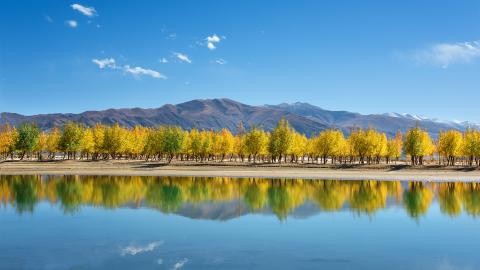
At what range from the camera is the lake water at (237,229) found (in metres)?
30.1

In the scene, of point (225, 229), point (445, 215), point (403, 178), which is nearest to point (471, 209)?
point (445, 215)

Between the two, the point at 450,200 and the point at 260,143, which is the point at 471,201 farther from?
the point at 260,143

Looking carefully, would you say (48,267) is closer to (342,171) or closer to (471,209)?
(471,209)

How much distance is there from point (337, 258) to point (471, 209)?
113 feet

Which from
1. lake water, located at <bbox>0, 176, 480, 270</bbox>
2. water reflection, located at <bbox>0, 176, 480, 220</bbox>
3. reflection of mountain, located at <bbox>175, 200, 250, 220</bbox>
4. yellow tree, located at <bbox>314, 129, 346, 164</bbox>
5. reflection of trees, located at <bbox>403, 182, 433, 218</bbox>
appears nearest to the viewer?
lake water, located at <bbox>0, 176, 480, 270</bbox>

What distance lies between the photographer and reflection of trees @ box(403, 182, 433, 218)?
56000 mm

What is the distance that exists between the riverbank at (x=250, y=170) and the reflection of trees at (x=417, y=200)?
25.0 m

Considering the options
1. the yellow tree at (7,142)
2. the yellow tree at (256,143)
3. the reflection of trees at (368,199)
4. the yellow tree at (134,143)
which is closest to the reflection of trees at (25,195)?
the reflection of trees at (368,199)

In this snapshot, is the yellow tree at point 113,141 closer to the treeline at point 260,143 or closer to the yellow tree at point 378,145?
the treeline at point 260,143

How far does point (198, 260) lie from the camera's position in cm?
2977

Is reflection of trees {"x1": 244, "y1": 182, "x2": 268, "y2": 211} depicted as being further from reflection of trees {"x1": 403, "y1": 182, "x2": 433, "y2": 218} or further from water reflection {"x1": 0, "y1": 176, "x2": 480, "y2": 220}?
reflection of trees {"x1": 403, "y1": 182, "x2": 433, "y2": 218}

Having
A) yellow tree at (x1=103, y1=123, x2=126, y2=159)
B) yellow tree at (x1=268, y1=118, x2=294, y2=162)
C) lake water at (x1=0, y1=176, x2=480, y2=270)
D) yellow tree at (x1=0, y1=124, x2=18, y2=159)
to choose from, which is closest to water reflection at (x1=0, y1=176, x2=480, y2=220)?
lake water at (x1=0, y1=176, x2=480, y2=270)

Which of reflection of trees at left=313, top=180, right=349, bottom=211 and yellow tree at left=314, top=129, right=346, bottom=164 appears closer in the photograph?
reflection of trees at left=313, top=180, right=349, bottom=211

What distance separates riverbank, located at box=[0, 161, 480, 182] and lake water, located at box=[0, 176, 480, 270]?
125ft
